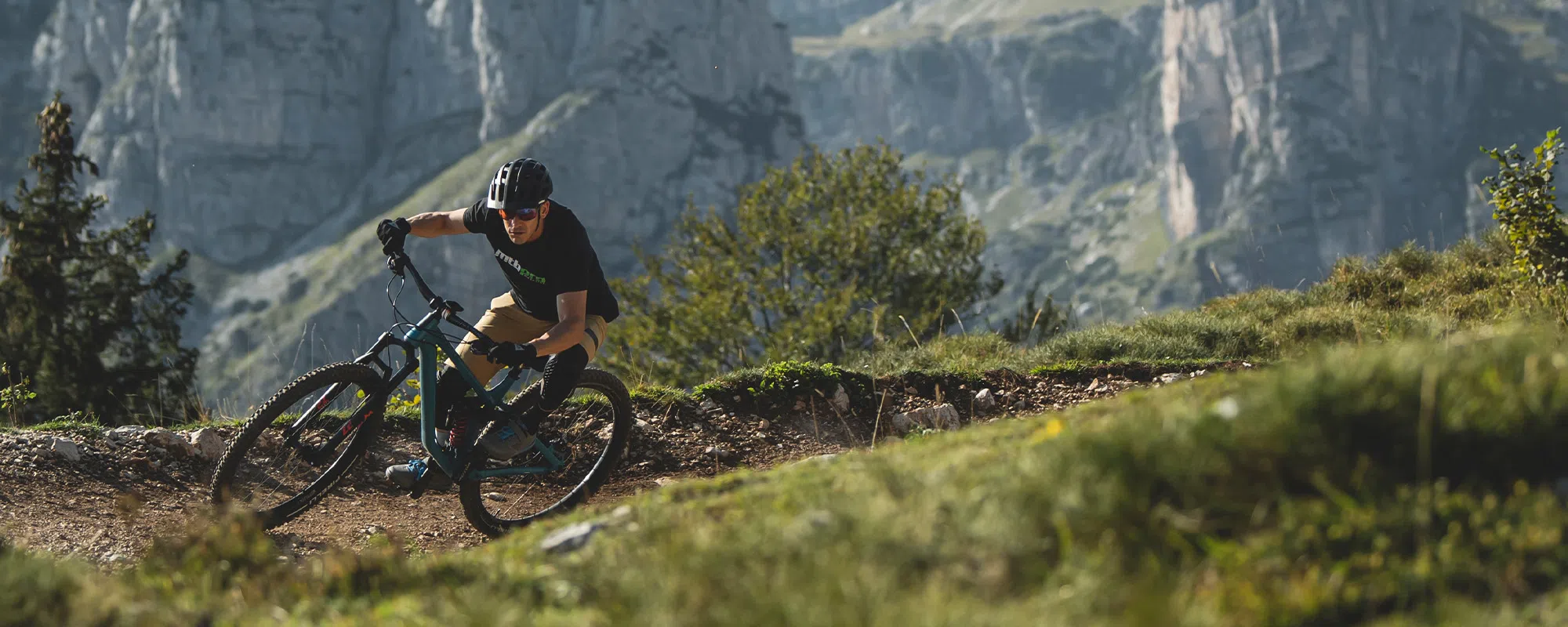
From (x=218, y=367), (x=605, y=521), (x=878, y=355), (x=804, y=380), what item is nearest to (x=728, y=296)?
(x=878, y=355)

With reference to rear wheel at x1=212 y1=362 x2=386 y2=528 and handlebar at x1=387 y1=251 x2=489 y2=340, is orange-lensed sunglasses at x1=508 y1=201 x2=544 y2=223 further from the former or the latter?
rear wheel at x1=212 y1=362 x2=386 y2=528

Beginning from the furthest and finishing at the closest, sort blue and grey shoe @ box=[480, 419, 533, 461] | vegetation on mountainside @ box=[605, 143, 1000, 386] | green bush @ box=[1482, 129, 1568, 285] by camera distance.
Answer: vegetation on mountainside @ box=[605, 143, 1000, 386], green bush @ box=[1482, 129, 1568, 285], blue and grey shoe @ box=[480, 419, 533, 461]

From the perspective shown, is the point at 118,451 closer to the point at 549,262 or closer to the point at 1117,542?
the point at 549,262

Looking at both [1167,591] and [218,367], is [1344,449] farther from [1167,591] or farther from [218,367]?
[218,367]

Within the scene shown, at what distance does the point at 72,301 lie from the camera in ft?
88.6

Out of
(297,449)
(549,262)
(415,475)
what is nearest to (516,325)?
(549,262)

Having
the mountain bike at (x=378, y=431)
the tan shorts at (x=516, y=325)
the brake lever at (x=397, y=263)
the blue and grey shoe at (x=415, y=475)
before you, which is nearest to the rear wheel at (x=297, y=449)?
the mountain bike at (x=378, y=431)

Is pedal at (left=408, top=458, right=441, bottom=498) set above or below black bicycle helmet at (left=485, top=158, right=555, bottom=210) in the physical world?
below

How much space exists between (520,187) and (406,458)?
318cm

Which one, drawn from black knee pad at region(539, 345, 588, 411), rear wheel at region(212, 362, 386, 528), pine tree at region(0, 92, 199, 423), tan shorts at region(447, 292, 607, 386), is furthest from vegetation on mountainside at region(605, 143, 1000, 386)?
rear wheel at region(212, 362, 386, 528)

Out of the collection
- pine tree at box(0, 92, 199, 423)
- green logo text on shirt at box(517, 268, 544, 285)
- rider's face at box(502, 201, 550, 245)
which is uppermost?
rider's face at box(502, 201, 550, 245)

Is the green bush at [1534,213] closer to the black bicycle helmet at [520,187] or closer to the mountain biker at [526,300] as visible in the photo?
the mountain biker at [526,300]

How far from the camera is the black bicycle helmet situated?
22.7 ft

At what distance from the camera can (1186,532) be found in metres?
3.08
